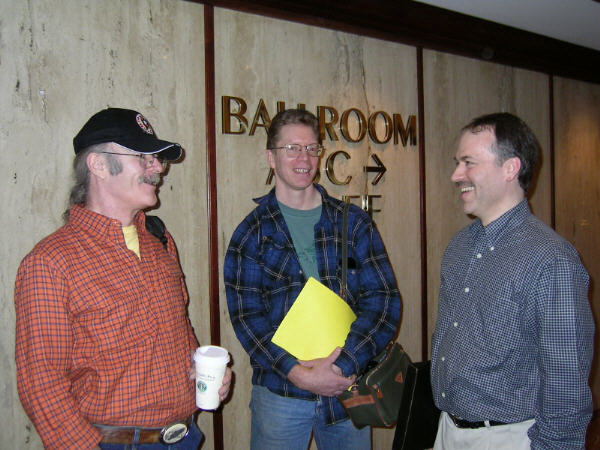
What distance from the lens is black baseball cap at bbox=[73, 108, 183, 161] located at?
1545mm

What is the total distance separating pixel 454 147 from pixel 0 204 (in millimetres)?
2706

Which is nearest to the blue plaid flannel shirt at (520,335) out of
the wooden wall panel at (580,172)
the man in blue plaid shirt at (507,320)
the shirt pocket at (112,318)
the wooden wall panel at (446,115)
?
the man in blue plaid shirt at (507,320)

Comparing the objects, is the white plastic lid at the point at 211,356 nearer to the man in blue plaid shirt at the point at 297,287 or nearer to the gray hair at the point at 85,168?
the man in blue plaid shirt at the point at 297,287

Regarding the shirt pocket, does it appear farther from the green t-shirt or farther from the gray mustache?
the green t-shirt

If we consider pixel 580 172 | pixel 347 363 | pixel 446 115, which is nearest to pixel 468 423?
pixel 347 363

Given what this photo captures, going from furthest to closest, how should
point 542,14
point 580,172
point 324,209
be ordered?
1. point 580,172
2. point 542,14
3. point 324,209

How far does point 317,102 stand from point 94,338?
5.96 feet

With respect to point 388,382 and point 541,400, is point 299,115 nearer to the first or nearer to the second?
point 388,382

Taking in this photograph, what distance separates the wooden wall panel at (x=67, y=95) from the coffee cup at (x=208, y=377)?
0.89 meters

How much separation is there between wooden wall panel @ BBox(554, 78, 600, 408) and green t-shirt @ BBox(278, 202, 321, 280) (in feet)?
9.06

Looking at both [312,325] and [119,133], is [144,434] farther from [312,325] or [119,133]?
[119,133]

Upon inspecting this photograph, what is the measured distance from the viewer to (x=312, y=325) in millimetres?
1859

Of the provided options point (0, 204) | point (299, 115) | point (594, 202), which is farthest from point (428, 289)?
point (0, 204)

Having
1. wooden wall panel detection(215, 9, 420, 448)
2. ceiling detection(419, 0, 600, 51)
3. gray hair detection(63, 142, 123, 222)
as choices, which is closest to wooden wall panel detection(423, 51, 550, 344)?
wooden wall panel detection(215, 9, 420, 448)
